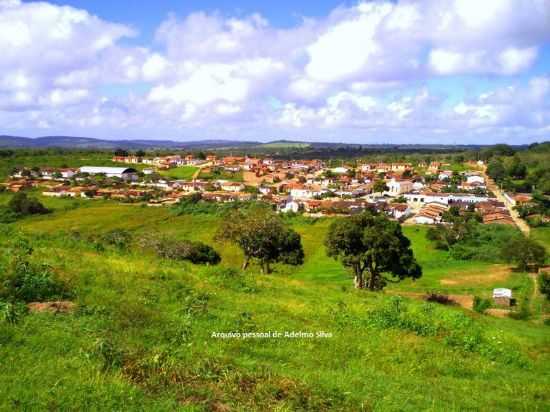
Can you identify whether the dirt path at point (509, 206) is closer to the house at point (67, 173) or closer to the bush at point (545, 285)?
the bush at point (545, 285)

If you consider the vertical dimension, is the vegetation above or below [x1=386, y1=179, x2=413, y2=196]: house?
above

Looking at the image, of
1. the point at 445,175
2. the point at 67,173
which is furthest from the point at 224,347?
the point at 445,175

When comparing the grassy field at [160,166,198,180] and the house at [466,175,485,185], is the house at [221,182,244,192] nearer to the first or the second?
the grassy field at [160,166,198,180]

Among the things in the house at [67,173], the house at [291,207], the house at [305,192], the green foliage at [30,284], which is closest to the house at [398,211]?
the house at [291,207]

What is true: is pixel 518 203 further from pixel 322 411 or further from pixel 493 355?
pixel 322 411

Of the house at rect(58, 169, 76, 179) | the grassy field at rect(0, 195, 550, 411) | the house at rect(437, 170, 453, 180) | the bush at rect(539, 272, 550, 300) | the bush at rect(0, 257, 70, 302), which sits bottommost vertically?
the bush at rect(539, 272, 550, 300)

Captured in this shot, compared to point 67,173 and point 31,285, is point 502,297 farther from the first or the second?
point 67,173

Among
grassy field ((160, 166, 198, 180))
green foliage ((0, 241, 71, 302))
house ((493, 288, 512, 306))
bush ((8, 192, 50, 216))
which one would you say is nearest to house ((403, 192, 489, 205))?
grassy field ((160, 166, 198, 180))
